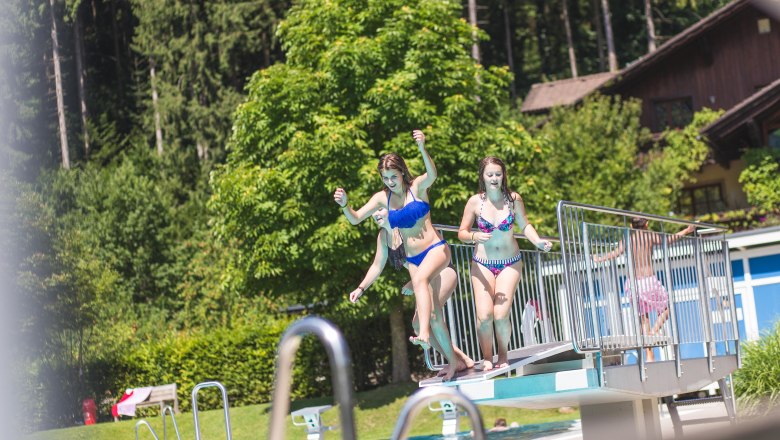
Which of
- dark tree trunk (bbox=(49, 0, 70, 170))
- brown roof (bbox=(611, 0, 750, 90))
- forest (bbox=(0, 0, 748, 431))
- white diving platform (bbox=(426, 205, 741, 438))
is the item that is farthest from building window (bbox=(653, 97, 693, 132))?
white diving platform (bbox=(426, 205, 741, 438))

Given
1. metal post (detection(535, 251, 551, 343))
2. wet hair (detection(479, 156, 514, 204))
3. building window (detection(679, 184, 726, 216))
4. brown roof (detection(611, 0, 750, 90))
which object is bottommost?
metal post (detection(535, 251, 551, 343))

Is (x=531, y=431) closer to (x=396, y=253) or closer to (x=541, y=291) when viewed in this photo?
(x=541, y=291)

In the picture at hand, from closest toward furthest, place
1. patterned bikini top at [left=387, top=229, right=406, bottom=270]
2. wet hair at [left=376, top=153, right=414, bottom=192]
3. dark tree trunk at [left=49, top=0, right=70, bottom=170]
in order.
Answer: wet hair at [left=376, top=153, right=414, bottom=192], patterned bikini top at [left=387, top=229, right=406, bottom=270], dark tree trunk at [left=49, top=0, right=70, bottom=170]

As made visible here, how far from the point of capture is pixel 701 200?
1641 inches

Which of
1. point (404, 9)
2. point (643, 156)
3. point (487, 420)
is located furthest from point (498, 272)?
point (643, 156)

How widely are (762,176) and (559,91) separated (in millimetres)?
16733

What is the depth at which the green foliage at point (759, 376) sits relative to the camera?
1655 centimetres

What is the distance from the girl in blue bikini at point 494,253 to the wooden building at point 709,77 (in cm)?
3217

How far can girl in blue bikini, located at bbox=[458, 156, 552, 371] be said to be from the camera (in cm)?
902

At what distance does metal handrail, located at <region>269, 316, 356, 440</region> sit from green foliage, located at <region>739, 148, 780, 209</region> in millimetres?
32455

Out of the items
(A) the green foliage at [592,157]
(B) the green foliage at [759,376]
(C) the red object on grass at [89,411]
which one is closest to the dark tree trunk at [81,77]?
(A) the green foliage at [592,157]

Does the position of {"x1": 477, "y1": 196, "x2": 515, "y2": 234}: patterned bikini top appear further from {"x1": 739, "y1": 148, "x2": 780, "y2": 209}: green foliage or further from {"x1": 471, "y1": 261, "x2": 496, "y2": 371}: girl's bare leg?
{"x1": 739, "y1": 148, "x2": 780, "y2": 209}: green foliage

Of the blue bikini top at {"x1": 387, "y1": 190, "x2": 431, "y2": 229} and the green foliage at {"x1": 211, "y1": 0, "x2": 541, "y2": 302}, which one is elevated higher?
the green foliage at {"x1": 211, "y1": 0, "x2": 541, "y2": 302}

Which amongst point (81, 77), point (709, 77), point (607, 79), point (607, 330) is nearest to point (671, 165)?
point (709, 77)
